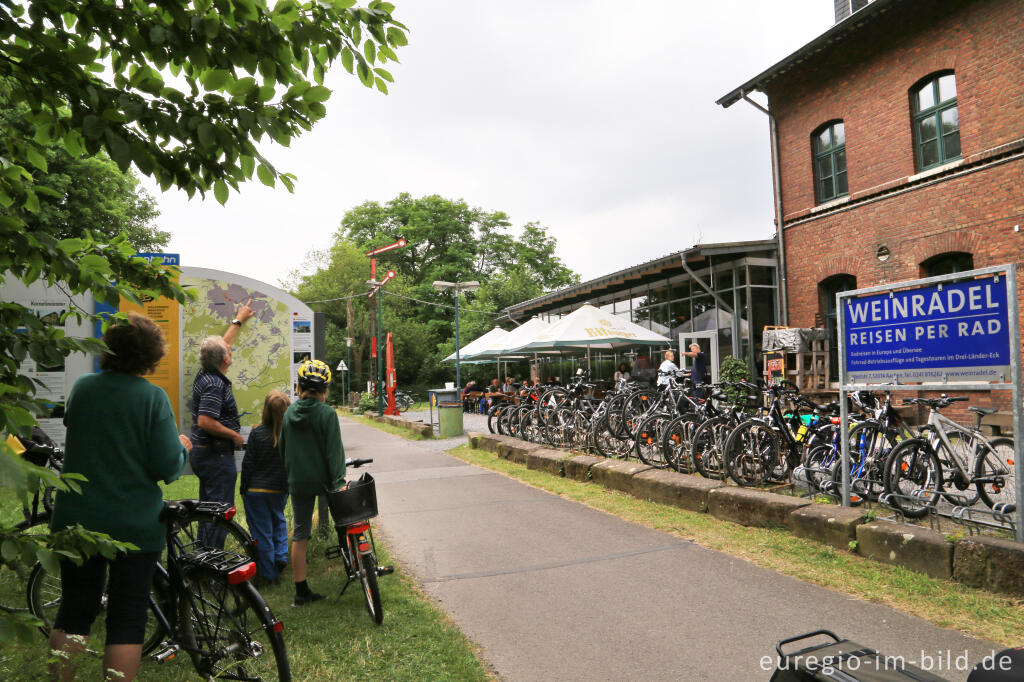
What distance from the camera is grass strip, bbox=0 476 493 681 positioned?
11.0 feet

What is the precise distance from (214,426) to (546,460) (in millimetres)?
6133

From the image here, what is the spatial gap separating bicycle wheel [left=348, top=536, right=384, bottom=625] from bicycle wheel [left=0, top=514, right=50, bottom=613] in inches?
67.0

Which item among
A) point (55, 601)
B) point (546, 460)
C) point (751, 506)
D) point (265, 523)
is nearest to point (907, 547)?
point (751, 506)

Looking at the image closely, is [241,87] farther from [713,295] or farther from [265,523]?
[713,295]

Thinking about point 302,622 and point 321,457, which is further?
point 321,457

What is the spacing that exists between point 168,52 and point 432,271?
49620 mm

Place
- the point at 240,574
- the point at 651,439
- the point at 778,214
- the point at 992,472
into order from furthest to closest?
1. the point at 778,214
2. the point at 651,439
3. the point at 992,472
4. the point at 240,574

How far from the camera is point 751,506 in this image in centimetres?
615

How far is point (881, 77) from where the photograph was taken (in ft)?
45.8

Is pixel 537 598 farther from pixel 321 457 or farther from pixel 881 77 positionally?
pixel 881 77

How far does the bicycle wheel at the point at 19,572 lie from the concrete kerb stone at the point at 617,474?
5.86m

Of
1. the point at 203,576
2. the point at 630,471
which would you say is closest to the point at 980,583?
the point at 630,471

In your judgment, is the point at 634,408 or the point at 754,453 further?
the point at 634,408

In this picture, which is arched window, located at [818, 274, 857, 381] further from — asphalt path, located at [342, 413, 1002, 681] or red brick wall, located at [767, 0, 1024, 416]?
asphalt path, located at [342, 413, 1002, 681]
